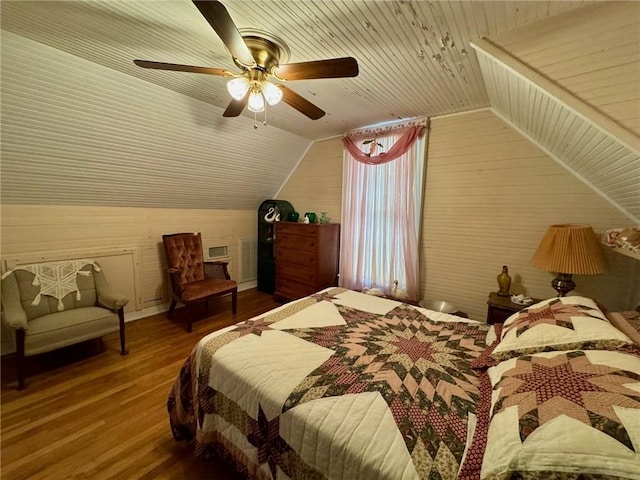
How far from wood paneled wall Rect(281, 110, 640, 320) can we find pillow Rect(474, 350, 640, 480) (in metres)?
1.82

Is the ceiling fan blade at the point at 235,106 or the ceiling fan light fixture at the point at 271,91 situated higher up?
the ceiling fan blade at the point at 235,106

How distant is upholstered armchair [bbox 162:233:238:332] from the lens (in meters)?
3.07

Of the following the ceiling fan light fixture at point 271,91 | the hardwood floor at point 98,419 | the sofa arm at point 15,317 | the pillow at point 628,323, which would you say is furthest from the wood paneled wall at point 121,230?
the pillow at point 628,323

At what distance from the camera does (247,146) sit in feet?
11.0

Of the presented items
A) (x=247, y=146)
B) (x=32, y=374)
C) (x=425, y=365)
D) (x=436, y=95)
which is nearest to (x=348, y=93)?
(x=436, y=95)

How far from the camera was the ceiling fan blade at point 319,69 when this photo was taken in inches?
53.4

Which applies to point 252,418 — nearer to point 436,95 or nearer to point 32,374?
point 32,374

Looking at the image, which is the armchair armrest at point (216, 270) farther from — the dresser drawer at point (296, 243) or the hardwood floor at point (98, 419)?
the hardwood floor at point (98, 419)

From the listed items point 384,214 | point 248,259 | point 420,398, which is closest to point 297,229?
point 384,214

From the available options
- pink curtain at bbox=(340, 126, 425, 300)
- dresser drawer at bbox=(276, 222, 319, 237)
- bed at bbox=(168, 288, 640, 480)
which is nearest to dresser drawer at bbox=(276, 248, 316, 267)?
dresser drawer at bbox=(276, 222, 319, 237)

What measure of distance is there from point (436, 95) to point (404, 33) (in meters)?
1.02

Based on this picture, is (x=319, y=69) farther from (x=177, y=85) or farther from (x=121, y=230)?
(x=121, y=230)

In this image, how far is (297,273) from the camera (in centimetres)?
373

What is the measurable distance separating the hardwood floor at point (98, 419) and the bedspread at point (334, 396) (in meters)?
0.18
